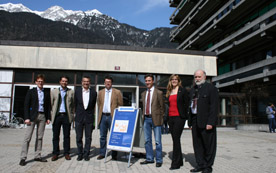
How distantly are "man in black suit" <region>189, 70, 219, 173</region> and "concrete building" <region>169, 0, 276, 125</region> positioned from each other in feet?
42.3

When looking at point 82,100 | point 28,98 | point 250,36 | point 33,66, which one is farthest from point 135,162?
point 250,36

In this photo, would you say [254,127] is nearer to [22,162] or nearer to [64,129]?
[64,129]

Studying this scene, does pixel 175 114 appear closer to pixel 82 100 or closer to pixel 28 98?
pixel 82 100

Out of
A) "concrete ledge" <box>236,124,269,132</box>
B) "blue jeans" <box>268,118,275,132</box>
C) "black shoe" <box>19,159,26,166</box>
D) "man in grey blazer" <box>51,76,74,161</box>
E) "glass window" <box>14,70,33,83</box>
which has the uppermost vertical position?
"glass window" <box>14,70,33,83</box>

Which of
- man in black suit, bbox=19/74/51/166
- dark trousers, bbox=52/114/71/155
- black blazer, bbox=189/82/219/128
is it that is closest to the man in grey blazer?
dark trousers, bbox=52/114/71/155

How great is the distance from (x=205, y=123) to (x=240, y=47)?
29.8 meters

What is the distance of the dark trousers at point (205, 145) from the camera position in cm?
444

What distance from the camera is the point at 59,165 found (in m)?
4.86

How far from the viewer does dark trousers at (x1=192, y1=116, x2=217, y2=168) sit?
444cm

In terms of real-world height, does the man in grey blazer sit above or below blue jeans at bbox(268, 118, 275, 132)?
above

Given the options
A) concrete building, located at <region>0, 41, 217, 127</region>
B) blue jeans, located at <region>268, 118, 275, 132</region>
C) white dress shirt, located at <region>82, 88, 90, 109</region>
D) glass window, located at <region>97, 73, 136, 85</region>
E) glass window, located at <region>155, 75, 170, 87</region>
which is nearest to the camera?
white dress shirt, located at <region>82, 88, 90, 109</region>

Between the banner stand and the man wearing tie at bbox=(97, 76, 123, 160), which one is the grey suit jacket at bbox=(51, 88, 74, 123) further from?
the banner stand

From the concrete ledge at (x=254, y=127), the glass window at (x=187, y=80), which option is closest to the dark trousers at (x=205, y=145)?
the glass window at (x=187, y=80)

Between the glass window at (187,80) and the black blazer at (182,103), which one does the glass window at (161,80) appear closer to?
the glass window at (187,80)
